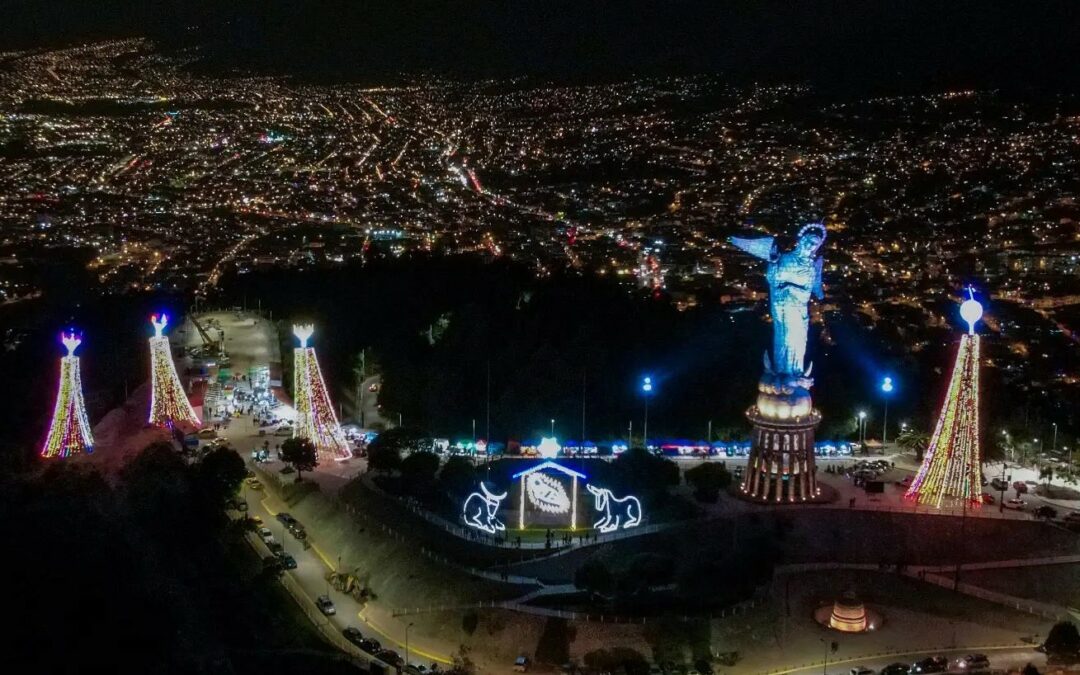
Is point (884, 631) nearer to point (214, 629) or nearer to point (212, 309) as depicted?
point (214, 629)

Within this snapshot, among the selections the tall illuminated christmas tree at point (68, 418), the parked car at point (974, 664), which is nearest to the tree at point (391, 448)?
the tall illuminated christmas tree at point (68, 418)

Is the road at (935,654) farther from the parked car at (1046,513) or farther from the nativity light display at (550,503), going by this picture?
the nativity light display at (550,503)

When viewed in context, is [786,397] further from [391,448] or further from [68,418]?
[68,418]

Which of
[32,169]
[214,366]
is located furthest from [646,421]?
[32,169]

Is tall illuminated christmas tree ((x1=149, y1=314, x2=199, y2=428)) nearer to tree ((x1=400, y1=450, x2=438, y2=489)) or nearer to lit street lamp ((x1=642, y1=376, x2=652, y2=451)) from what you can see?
tree ((x1=400, y1=450, x2=438, y2=489))

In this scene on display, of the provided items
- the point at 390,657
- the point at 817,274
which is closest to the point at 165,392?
the point at 390,657
